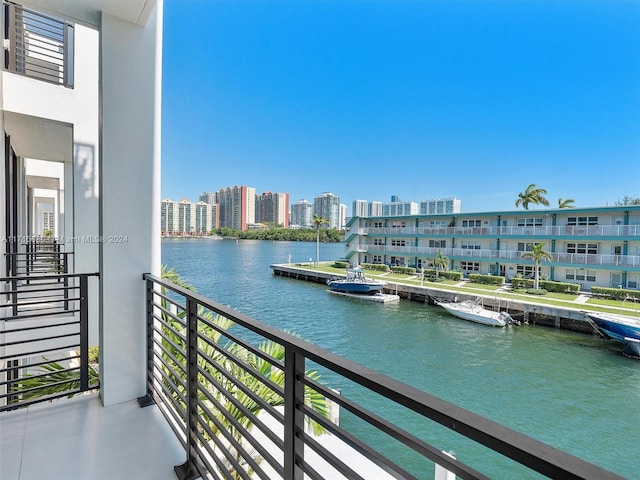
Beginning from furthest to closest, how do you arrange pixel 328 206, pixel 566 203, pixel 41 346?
pixel 328 206, pixel 566 203, pixel 41 346

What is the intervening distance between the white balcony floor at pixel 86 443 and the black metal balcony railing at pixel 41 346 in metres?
0.18

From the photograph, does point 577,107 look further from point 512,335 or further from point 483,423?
point 483,423

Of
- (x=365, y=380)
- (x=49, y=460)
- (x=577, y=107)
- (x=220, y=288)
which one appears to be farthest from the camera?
(x=577, y=107)

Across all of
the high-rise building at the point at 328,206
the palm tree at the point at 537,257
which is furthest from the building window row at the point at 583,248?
the high-rise building at the point at 328,206

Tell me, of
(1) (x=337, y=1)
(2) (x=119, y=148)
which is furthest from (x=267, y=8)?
(2) (x=119, y=148)

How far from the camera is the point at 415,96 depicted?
38.2m

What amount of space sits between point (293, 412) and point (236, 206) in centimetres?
4945

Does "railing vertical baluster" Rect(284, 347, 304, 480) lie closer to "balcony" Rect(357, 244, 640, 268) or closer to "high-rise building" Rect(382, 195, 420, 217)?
"balcony" Rect(357, 244, 640, 268)

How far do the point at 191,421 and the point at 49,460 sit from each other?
Answer: 0.78 metres

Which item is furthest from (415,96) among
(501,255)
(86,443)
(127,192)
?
(86,443)

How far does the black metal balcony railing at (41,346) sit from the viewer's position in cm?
204

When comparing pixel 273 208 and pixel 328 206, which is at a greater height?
pixel 328 206

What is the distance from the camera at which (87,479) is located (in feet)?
4.82

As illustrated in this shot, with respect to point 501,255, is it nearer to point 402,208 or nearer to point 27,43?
point 402,208
